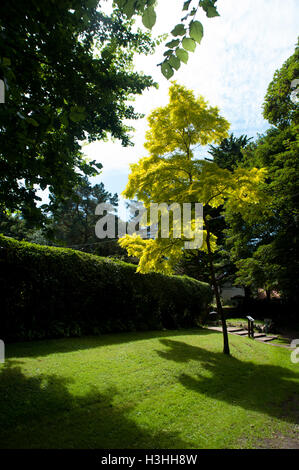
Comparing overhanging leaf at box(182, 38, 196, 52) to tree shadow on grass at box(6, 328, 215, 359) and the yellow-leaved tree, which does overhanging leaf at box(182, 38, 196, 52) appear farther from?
tree shadow on grass at box(6, 328, 215, 359)

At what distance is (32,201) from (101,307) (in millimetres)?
7124

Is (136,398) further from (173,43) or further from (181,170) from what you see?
(181,170)

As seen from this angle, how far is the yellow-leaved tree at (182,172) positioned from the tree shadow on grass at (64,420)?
522cm

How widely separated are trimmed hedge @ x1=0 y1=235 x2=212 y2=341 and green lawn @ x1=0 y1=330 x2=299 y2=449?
0.94 meters

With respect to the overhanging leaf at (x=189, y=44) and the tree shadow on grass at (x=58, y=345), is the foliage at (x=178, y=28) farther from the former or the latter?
the tree shadow on grass at (x=58, y=345)

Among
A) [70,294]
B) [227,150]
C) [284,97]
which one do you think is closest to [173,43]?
[70,294]

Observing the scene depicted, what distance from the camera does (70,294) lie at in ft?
28.8

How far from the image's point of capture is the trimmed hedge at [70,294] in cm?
723

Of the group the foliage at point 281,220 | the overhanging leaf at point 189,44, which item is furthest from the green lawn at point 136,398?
the foliage at point 281,220

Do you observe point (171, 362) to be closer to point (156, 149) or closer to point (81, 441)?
point (81, 441)

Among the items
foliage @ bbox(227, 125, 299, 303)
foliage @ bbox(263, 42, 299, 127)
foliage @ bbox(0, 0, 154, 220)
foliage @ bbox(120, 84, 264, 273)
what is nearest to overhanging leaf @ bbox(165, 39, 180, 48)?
foliage @ bbox(0, 0, 154, 220)

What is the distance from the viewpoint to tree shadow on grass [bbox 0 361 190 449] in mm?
3000
